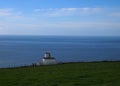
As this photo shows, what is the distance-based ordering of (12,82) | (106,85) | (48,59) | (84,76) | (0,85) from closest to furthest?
(106,85)
(0,85)
(12,82)
(84,76)
(48,59)

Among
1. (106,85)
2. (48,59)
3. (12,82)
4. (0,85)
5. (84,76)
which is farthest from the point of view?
(48,59)

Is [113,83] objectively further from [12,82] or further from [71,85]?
[12,82]

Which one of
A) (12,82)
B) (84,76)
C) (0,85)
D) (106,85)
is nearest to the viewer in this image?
(106,85)

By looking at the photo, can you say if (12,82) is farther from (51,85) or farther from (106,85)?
(106,85)

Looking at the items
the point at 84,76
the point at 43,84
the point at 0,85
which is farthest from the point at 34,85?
the point at 84,76

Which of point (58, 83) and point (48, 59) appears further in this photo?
point (48, 59)

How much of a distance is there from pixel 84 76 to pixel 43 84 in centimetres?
393

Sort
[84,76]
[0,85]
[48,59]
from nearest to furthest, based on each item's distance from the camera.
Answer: [0,85], [84,76], [48,59]

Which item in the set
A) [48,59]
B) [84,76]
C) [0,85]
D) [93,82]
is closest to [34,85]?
[0,85]

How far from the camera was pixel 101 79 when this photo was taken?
17.8m

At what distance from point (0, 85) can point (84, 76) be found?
559 cm

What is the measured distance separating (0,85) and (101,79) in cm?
572

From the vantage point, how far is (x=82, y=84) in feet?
53.4

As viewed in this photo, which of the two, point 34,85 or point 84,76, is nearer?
point 34,85
